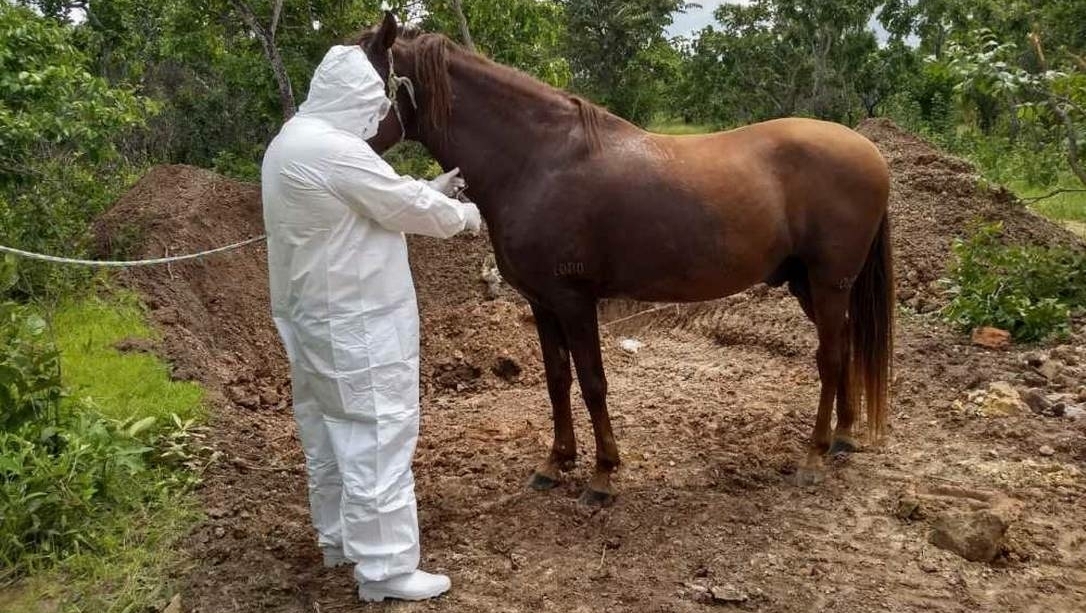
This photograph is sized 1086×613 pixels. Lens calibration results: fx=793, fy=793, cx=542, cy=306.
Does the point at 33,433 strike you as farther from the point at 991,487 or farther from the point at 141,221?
the point at 991,487

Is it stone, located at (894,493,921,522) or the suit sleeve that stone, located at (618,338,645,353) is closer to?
stone, located at (894,493,921,522)

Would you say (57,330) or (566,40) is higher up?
(566,40)

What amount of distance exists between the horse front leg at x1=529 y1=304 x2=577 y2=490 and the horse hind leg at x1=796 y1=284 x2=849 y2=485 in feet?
3.49

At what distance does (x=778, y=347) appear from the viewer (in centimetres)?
536

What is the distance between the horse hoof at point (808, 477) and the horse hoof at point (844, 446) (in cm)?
28

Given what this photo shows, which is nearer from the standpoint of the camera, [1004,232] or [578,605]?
[578,605]

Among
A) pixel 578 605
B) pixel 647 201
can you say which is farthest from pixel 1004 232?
pixel 578 605

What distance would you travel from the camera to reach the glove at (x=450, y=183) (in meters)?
3.02

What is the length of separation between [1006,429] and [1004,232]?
3.07 metres

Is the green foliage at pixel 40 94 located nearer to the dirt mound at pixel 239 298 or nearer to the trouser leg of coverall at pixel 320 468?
the dirt mound at pixel 239 298

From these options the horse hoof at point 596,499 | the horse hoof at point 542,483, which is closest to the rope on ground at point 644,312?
the horse hoof at point 542,483

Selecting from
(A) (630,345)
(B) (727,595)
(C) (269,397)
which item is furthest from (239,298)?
(B) (727,595)

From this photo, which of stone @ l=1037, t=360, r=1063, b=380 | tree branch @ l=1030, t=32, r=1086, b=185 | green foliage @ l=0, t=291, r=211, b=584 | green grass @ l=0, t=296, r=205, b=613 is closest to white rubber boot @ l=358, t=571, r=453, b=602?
green grass @ l=0, t=296, r=205, b=613

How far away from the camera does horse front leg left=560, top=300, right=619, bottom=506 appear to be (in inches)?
130
